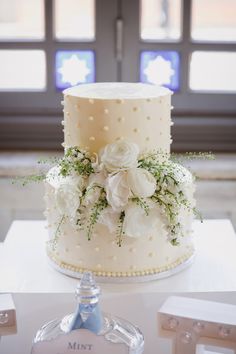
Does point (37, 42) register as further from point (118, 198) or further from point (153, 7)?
point (118, 198)

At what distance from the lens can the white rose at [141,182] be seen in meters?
1.46

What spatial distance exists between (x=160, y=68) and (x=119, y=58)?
16cm

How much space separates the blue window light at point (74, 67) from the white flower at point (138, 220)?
1.08 m

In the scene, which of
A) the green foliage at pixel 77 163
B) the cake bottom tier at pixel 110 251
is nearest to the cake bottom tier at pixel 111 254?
the cake bottom tier at pixel 110 251

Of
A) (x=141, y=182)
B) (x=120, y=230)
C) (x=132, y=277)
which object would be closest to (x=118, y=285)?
(x=132, y=277)

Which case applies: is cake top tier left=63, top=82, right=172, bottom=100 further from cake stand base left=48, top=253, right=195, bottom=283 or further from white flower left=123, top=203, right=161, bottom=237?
cake stand base left=48, top=253, right=195, bottom=283

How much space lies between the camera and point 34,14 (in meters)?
2.45

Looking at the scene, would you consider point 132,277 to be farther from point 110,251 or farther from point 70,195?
point 70,195

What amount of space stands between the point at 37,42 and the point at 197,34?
1.86ft

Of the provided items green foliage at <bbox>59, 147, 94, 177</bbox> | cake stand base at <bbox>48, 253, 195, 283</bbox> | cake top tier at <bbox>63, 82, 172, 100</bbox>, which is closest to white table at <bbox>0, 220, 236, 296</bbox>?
cake stand base at <bbox>48, 253, 195, 283</bbox>

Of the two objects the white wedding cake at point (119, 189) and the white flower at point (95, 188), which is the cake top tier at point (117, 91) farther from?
the white flower at point (95, 188)

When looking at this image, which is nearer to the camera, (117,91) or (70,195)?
(70,195)

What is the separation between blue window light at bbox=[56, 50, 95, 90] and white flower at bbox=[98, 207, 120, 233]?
3.55 feet

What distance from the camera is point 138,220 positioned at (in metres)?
1.48
